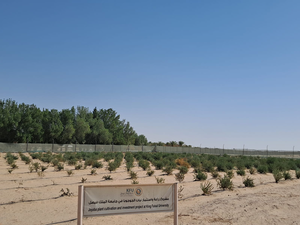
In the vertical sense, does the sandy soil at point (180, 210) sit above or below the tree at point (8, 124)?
below

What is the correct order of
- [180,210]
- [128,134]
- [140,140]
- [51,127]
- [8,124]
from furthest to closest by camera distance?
[140,140], [128,134], [51,127], [8,124], [180,210]

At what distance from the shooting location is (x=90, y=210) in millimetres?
6832

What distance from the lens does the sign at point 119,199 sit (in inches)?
269

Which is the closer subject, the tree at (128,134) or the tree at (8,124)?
the tree at (8,124)

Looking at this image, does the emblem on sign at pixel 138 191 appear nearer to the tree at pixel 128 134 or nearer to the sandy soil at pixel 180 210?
the sandy soil at pixel 180 210

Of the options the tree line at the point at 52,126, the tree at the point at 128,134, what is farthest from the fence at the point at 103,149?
the tree at the point at 128,134

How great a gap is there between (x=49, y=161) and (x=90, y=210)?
88.2ft

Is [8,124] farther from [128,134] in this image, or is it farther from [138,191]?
[138,191]

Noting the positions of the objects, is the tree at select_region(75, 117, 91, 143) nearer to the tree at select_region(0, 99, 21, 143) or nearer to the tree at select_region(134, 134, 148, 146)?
the tree at select_region(0, 99, 21, 143)

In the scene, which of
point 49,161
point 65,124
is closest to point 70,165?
point 49,161

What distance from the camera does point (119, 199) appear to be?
700 centimetres

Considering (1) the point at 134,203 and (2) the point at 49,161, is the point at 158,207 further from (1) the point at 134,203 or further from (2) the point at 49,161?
(2) the point at 49,161

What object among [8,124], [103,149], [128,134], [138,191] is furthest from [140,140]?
[138,191]

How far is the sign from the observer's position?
22.4ft
